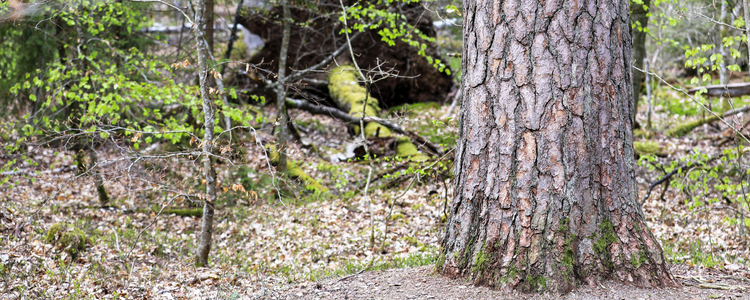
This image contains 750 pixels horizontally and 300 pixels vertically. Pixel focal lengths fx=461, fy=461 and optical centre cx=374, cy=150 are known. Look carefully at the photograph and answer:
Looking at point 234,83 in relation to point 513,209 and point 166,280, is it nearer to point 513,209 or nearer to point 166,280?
point 166,280

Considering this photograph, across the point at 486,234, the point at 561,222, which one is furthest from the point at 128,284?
the point at 561,222

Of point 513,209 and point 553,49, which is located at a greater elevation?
point 553,49

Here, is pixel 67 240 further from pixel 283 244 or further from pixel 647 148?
pixel 647 148

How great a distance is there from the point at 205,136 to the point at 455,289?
3611 mm

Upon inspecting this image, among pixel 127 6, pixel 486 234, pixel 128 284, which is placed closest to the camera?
pixel 486 234

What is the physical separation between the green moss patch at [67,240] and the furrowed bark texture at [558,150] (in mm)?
5663

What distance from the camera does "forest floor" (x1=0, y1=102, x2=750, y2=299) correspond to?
3623 millimetres

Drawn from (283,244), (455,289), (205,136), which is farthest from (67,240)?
→ (455,289)

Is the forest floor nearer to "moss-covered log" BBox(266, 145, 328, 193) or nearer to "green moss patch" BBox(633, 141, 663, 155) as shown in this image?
"green moss patch" BBox(633, 141, 663, 155)

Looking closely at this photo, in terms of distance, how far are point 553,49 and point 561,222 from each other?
3.56 ft

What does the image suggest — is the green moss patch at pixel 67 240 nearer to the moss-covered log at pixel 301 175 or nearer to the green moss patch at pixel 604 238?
the moss-covered log at pixel 301 175

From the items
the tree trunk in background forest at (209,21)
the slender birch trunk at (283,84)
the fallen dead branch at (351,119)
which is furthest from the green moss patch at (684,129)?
the tree trunk in background forest at (209,21)

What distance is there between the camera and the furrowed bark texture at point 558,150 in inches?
113

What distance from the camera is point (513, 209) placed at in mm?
2959
